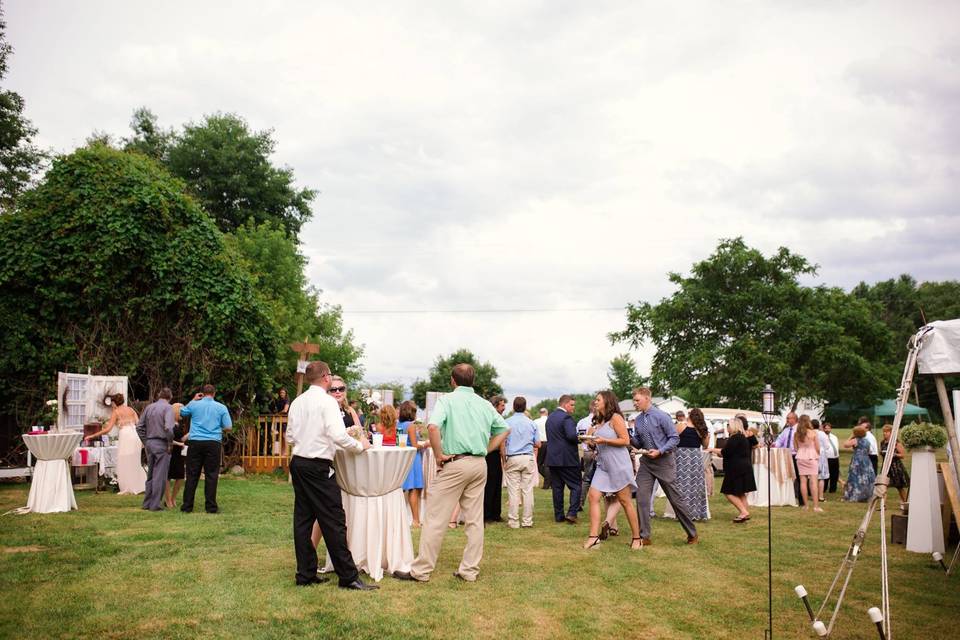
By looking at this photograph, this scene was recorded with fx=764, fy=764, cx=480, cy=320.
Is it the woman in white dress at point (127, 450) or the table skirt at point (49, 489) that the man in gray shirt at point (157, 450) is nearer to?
the table skirt at point (49, 489)

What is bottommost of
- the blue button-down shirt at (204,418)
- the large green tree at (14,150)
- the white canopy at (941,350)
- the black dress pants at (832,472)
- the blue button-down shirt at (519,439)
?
the black dress pants at (832,472)

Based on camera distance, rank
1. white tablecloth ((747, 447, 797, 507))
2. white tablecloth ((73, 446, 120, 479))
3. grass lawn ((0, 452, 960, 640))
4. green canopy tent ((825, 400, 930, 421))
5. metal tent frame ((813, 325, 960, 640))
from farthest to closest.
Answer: green canopy tent ((825, 400, 930, 421))
white tablecloth ((747, 447, 797, 507))
white tablecloth ((73, 446, 120, 479))
grass lawn ((0, 452, 960, 640))
metal tent frame ((813, 325, 960, 640))

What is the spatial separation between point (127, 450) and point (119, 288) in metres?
5.06

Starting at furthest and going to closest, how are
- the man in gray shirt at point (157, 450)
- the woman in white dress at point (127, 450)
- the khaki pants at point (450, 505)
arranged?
the woman in white dress at point (127, 450) < the man in gray shirt at point (157, 450) < the khaki pants at point (450, 505)

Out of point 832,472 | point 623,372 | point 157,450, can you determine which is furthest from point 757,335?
point 623,372

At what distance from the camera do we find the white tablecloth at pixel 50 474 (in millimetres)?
11555

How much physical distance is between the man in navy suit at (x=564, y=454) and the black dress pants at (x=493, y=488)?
873mm

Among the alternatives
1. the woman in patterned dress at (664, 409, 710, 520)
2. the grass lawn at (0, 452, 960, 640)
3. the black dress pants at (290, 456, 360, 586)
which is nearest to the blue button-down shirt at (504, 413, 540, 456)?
the grass lawn at (0, 452, 960, 640)

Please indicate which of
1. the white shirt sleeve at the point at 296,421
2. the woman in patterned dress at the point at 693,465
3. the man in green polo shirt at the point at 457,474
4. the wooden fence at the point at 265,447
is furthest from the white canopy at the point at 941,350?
the wooden fence at the point at 265,447

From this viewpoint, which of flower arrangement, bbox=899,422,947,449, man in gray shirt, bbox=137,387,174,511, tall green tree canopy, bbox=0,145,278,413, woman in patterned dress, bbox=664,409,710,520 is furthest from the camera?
tall green tree canopy, bbox=0,145,278,413

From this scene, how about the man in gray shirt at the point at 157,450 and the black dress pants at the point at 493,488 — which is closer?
the black dress pants at the point at 493,488

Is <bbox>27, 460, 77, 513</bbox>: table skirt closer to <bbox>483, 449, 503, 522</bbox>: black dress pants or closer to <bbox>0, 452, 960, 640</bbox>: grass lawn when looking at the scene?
<bbox>0, 452, 960, 640</bbox>: grass lawn

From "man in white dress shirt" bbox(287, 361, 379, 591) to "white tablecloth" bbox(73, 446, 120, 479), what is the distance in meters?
9.24

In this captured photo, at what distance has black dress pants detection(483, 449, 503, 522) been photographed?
11930mm
